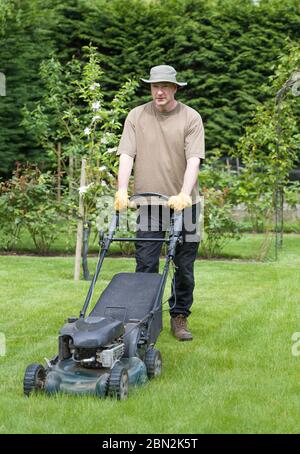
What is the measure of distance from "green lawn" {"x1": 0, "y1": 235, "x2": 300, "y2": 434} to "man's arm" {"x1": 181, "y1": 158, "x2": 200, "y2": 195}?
3.13ft

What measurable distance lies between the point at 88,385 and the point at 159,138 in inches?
67.7

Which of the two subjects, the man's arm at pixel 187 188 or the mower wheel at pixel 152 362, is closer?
the mower wheel at pixel 152 362

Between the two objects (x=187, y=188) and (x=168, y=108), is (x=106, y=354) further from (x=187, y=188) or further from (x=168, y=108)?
(x=168, y=108)

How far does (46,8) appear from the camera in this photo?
13734 millimetres

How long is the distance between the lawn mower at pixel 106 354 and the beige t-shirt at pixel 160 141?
2.49 feet

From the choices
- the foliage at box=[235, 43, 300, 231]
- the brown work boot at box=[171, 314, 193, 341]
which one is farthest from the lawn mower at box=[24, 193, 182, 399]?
the foliage at box=[235, 43, 300, 231]

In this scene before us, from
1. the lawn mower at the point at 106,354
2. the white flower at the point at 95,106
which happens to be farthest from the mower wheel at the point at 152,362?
the white flower at the point at 95,106

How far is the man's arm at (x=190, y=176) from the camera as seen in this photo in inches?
194

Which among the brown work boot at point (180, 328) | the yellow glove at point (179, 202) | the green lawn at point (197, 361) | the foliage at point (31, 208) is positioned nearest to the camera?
the green lawn at point (197, 361)

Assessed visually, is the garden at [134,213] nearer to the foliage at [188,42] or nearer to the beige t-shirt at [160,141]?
the foliage at [188,42]

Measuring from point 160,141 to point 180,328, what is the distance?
120cm

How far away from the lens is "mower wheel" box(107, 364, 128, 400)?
13.1 ft

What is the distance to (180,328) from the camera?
5.48 metres
